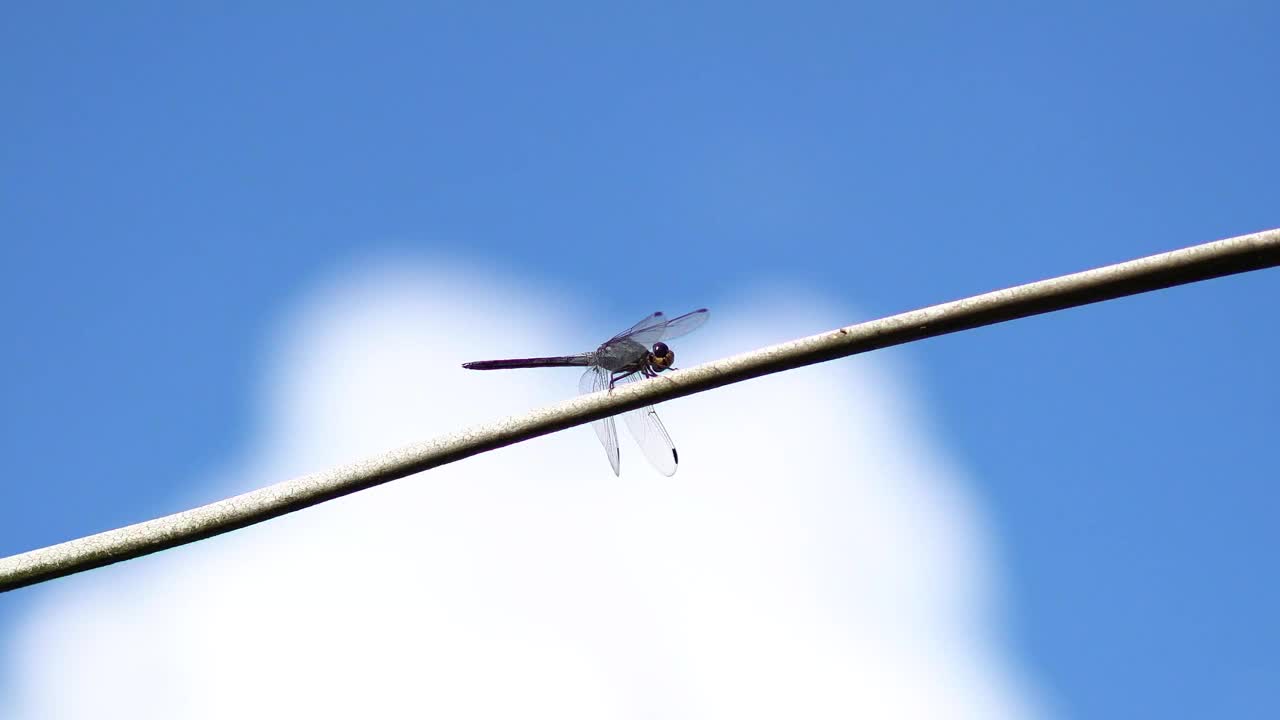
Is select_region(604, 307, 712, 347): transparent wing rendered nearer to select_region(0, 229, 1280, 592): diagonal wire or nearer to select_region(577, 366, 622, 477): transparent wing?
select_region(577, 366, 622, 477): transparent wing

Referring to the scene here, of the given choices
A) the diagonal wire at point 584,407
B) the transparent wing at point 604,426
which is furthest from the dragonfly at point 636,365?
the diagonal wire at point 584,407

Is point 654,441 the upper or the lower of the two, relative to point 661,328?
lower

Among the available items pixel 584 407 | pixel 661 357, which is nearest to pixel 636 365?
pixel 661 357

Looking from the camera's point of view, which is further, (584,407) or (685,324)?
(685,324)

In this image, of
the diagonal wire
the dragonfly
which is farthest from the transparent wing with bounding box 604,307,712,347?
the diagonal wire

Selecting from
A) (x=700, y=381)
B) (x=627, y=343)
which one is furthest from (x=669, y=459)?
(x=700, y=381)

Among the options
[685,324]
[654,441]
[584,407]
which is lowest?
[654,441]

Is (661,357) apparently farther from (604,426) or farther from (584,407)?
(584,407)
